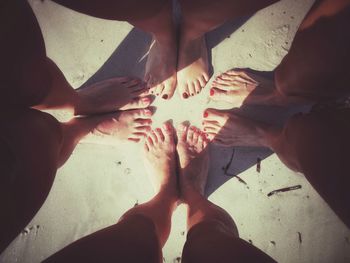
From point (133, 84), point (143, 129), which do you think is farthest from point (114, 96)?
point (143, 129)

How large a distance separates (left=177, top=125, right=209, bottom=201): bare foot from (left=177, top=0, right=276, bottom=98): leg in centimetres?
23

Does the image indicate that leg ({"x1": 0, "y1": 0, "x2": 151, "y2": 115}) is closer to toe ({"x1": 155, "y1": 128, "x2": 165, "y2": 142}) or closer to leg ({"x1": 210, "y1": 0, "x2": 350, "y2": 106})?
toe ({"x1": 155, "y1": 128, "x2": 165, "y2": 142})

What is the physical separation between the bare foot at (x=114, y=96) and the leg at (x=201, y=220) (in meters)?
0.32

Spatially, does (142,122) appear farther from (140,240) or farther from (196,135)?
(140,240)

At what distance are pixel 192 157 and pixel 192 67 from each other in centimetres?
52

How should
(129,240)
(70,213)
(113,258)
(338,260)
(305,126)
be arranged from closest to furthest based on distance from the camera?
(113,258), (129,240), (305,126), (338,260), (70,213)

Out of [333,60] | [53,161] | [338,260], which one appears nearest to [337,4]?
[333,60]

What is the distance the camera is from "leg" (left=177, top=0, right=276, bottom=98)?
40.3 inches

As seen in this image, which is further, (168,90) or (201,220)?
(168,90)

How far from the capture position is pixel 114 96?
155cm

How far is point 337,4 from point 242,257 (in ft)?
2.66

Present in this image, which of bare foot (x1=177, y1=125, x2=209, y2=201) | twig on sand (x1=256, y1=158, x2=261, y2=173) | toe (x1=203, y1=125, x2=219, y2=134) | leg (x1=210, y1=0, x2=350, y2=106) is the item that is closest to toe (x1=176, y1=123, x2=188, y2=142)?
bare foot (x1=177, y1=125, x2=209, y2=201)

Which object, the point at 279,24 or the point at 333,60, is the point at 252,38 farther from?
the point at 333,60

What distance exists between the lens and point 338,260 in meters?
1.52
